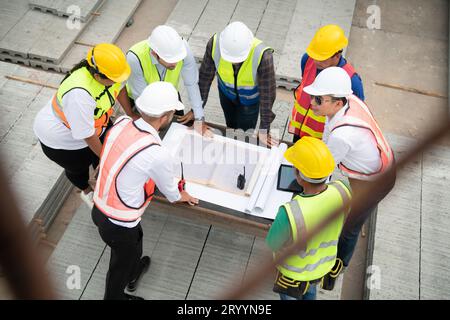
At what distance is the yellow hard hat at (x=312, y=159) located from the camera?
264 cm

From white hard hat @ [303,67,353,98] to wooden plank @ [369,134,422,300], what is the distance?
93cm

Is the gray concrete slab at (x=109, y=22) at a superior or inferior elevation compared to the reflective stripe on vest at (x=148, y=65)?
inferior

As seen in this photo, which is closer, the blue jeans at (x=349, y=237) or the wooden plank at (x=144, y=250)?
the blue jeans at (x=349, y=237)

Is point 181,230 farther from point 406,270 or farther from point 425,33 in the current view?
point 425,33

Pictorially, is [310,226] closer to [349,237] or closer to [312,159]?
[312,159]

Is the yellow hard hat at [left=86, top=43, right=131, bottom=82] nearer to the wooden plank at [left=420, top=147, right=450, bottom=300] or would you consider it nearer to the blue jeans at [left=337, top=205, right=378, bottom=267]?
the blue jeans at [left=337, top=205, right=378, bottom=267]

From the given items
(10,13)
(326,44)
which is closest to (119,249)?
(326,44)

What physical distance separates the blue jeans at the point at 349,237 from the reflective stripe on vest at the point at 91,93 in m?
2.09

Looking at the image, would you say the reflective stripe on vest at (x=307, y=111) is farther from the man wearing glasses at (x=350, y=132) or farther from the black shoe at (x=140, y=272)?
the black shoe at (x=140, y=272)

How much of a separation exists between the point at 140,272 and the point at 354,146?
216 cm

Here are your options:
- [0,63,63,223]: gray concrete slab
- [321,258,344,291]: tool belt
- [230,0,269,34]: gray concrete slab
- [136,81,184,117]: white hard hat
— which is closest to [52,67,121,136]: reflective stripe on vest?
[136,81,184,117]: white hard hat

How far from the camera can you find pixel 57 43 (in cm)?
617

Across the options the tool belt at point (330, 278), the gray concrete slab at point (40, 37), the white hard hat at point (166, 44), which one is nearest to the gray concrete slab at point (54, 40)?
the gray concrete slab at point (40, 37)
